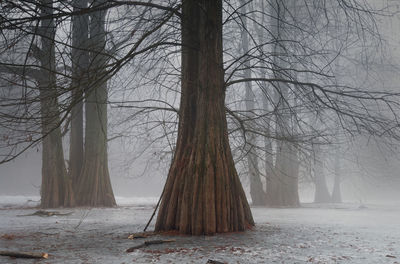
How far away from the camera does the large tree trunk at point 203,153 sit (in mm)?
6859

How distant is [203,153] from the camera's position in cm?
697

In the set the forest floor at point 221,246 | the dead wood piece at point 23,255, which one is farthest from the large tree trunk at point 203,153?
the dead wood piece at point 23,255

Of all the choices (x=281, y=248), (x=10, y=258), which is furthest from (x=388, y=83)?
(x=10, y=258)

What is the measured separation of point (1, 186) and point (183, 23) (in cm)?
2828

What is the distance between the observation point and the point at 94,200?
50.3 feet

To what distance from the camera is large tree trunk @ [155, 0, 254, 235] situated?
686 cm

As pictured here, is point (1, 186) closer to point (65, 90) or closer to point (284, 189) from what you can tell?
point (284, 189)

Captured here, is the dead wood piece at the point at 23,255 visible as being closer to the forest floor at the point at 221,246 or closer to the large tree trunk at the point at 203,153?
the forest floor at the point at 221,246

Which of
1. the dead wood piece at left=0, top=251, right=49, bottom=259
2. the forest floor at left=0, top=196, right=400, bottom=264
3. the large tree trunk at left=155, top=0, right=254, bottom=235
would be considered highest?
the large tree trunk at left=155, top=0, right=254, bottom=235

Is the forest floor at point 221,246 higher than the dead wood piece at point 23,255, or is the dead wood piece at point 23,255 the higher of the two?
the dead wood piece at point 23,255

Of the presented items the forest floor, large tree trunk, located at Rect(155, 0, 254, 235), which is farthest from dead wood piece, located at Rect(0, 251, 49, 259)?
large tree trunk, located at Rect(155, 0, 254, 235)

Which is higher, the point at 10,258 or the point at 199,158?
the point at 199,158

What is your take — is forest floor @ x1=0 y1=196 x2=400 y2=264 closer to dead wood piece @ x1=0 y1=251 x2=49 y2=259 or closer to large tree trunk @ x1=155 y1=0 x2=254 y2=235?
dead wood piece @ x1=0 y1=251 x2=49 y2=259

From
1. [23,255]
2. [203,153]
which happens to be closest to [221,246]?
[203,153]
